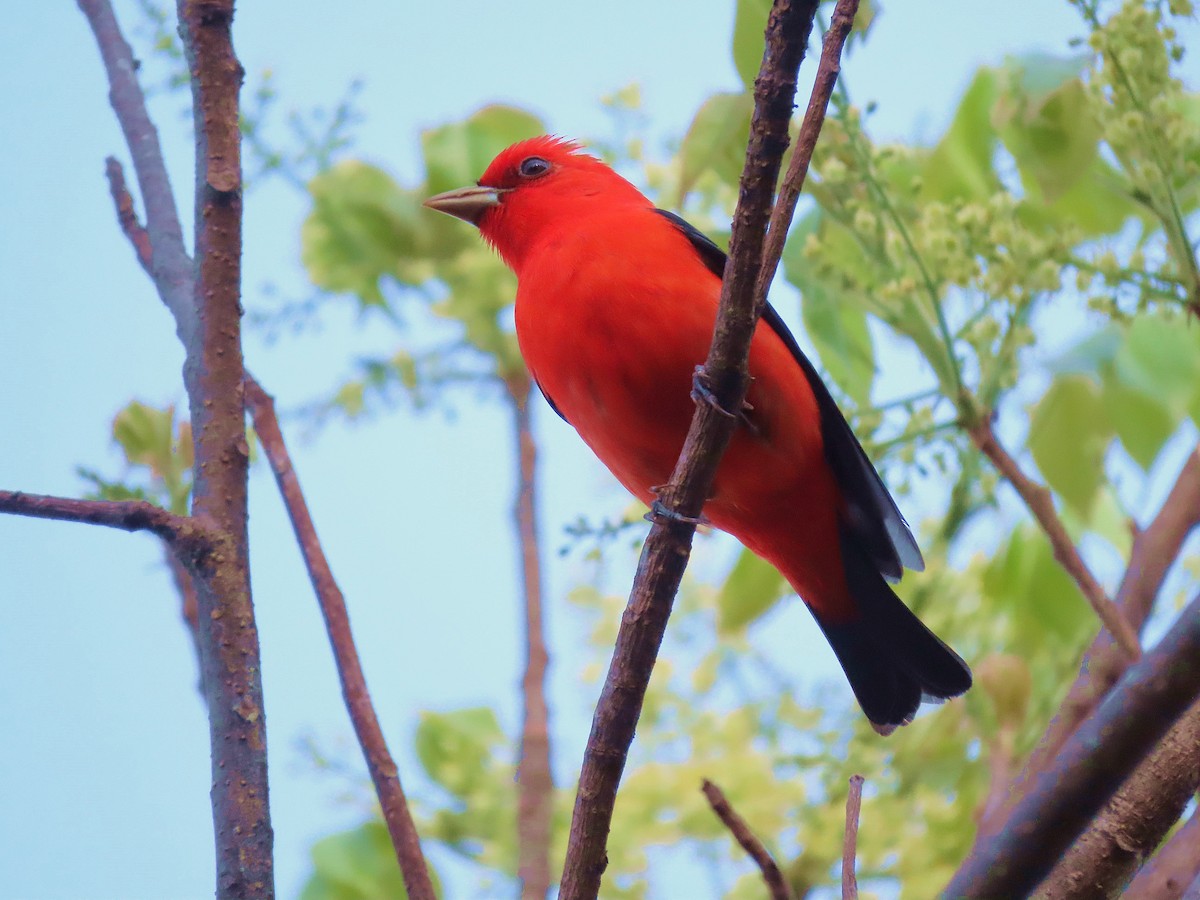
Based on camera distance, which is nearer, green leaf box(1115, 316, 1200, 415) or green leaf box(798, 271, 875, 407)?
green leaf box(798, 271, 875, 407)

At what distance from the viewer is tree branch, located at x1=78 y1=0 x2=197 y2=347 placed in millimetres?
1944

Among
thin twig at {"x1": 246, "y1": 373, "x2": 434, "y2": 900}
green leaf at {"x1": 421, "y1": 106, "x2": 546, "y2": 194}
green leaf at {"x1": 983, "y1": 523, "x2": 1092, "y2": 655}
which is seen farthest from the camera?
green leaf at {"x1": 421, "y1": 106, "x2": 546, "y2": 194}

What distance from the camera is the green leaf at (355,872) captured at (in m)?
2.61

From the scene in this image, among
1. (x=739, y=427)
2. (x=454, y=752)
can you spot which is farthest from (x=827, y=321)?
(x=454, y=752)

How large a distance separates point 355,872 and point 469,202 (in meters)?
1.43

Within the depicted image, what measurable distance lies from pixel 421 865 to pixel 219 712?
32 cm

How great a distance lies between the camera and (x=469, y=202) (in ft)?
9.62

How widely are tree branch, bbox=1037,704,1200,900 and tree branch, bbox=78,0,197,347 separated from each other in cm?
128

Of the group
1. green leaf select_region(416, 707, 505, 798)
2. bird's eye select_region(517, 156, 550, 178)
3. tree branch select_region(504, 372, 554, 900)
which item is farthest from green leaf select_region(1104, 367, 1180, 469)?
green leaf select_region(416, 707, 505, 798)

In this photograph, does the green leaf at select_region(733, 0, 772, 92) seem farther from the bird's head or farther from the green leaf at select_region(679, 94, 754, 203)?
the bird's head

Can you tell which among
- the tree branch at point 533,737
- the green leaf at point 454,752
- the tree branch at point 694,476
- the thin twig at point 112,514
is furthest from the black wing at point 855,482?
the thin twig at point 112,514

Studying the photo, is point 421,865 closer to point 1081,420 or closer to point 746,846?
point 746,846

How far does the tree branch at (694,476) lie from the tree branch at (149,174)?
0.74 meters

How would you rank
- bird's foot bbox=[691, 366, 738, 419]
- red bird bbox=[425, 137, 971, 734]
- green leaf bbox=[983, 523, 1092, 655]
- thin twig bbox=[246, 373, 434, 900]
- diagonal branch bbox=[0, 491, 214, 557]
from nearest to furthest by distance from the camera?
diagonal branch bbox=[0, 491, 214, 557]
bird's foot bbox=[691, 366, 738, 419]
thin twig bbox=[246, 373, 434, 900]
red bird bbox=[425, 137, 971, 734]
green leaf bbox=[983, 523, 1092, 655]
